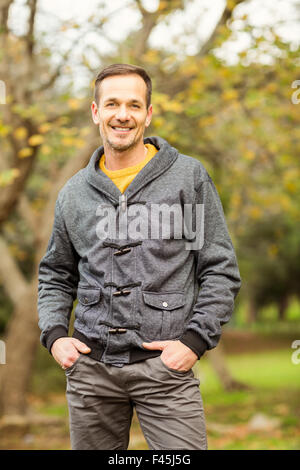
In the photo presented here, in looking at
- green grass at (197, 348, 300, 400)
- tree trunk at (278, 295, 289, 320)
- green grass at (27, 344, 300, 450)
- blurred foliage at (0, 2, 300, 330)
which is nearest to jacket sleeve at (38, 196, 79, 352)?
blurred foliage at (0, 2, 300, 330)

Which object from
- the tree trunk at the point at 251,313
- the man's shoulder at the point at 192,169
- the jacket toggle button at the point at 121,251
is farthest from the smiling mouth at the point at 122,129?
the tree trunk at the point at 251,313

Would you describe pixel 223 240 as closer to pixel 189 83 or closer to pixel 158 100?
pixel 158 100

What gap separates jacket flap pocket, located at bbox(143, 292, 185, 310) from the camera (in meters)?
2.56

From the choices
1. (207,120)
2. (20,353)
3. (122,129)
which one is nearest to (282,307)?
(207,120)

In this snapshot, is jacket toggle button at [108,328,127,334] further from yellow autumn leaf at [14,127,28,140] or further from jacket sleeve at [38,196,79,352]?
yellow autumn leaf at [14,127,28,140]

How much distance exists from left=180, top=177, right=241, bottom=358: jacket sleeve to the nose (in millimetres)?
434

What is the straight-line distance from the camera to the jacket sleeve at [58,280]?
9.23ft

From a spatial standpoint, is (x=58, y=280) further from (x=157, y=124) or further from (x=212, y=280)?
(x=157, y=124)

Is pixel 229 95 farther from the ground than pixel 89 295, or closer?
farther from the ground

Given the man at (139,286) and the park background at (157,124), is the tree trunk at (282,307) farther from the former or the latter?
the man at (139,286)

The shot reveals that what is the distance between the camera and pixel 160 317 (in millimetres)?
2564

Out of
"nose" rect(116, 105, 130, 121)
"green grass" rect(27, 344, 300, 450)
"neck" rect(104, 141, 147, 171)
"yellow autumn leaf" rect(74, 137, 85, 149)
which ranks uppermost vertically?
"yellow autumn leaf" rect(74, 137, 85, 149)

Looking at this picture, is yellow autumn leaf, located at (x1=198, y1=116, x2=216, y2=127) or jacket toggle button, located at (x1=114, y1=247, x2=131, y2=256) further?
yellow autumn leaf, located at (x1=198, y1=116, x2=216, y2=127)

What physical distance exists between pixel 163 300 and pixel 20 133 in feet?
16.8
